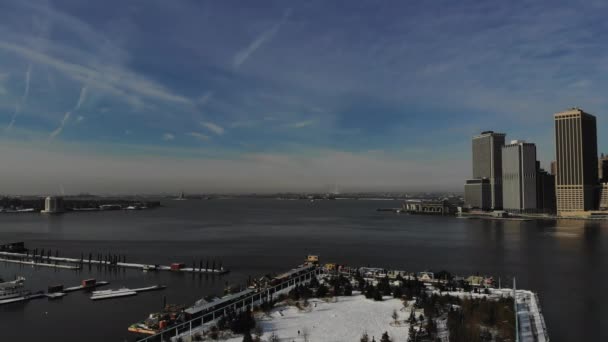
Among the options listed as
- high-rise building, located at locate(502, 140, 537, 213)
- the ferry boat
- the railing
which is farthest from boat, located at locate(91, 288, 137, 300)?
high-rise building, located at locate(502, 140, 537, 213)

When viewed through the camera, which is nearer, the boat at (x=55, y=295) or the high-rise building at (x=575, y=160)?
the boat at (x=55, y=295)

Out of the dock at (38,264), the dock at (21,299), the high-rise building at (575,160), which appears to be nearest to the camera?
the dock at (21,299)

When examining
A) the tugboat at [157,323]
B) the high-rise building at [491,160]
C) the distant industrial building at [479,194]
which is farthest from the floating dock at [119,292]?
the high-rise building at [491,160]

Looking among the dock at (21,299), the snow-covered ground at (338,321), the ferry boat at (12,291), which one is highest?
the snow-covered ground at (338,321)

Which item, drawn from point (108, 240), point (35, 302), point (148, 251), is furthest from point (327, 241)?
point (35, 302)

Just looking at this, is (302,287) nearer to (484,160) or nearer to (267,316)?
(267,316)

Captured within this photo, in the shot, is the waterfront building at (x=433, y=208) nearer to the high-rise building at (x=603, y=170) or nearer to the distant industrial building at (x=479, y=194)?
the distant industrial building at (x=479, y=194)

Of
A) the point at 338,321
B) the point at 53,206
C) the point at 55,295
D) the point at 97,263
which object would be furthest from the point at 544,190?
the point at 53,206

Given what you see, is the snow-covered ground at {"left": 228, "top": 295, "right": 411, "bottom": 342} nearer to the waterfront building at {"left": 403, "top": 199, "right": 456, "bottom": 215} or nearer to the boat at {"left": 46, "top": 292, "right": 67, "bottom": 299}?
the boat at {"left": 46, "top": 292, "right": 67, "bottom": 299}
